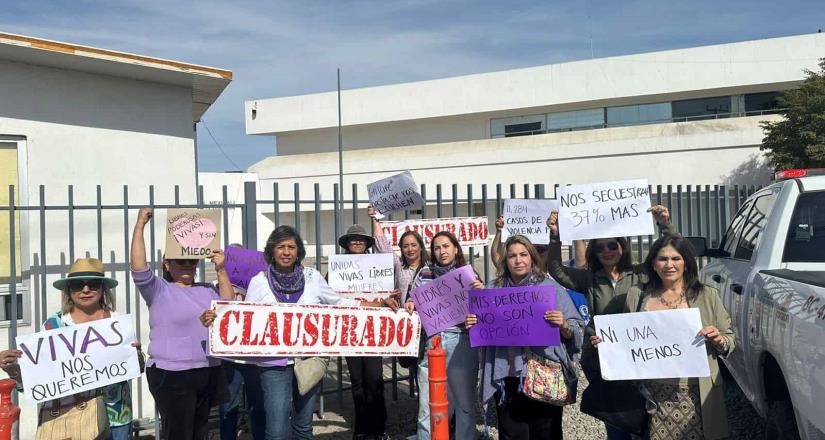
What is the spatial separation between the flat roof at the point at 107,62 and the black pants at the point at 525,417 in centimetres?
463

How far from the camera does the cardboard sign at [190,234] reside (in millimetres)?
4629

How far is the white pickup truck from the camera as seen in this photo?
334 cm

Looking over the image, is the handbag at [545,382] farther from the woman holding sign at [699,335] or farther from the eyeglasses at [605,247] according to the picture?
the eyeglasses at [605,247]

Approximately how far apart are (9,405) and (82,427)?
1.71 ft

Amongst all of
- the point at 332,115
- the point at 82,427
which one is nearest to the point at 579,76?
the point at 332,115

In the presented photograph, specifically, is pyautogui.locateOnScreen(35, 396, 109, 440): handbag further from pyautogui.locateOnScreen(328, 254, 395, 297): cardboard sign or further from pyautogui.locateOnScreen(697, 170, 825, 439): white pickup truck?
pyautogui.locateOnScreen(697, 170, 825, 439): white pickup truck

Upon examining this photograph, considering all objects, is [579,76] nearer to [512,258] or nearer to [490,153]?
[490,153]

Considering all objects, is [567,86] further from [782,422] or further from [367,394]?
[782,422]

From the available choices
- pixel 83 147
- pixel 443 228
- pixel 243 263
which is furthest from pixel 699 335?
pixel 83 147

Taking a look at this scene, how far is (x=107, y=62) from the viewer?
692cm

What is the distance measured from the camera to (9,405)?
12.8ft

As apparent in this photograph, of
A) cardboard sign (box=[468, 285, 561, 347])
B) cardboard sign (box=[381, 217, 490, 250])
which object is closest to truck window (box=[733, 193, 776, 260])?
cardboard sign (box=[468, 285, 561, 347])

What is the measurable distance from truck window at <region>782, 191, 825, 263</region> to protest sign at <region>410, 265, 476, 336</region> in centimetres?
199

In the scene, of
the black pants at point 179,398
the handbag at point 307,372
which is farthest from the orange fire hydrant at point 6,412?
the handbag at point 307,372
